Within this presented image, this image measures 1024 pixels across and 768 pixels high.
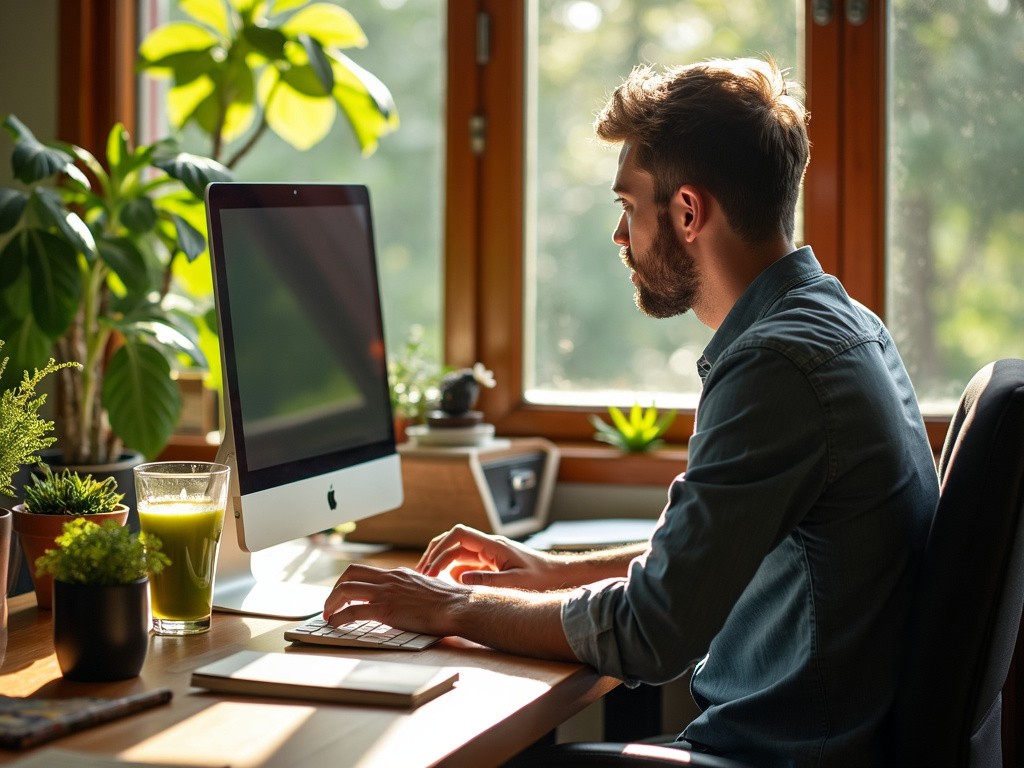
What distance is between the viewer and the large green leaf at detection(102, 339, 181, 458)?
2141 millimetres

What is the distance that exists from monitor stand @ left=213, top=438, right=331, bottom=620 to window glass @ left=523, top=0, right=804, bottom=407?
99 cm

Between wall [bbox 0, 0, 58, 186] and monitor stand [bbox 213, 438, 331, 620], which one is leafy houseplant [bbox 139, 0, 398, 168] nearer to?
wall [bbox 0, 0, 58, 186]

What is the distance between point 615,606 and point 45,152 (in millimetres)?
1403

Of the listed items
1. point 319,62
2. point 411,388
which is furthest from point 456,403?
point 319,62

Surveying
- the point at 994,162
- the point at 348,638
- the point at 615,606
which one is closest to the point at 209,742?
the point at 348,638

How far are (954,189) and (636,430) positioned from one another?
0.82 m

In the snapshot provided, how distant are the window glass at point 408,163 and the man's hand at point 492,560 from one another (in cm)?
117

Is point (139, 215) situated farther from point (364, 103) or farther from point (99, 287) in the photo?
point (364, 103)

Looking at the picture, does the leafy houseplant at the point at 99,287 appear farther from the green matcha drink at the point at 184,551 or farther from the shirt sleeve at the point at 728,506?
the shirt sleeve at the point at 728,506

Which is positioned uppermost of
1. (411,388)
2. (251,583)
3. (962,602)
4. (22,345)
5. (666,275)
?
(666,275)

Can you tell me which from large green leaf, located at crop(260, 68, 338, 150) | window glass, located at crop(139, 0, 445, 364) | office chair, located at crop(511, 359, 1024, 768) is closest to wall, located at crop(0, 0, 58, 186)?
large green leaf, located at crop(260, 68, 338, 150)

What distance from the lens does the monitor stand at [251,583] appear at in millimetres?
1621

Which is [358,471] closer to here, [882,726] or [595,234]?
[882,726]

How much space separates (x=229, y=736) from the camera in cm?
112
